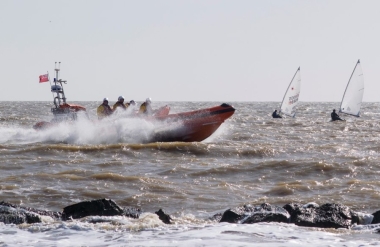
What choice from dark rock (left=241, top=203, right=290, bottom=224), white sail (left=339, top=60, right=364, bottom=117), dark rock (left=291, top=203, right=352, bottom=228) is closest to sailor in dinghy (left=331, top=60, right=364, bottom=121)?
white sail (left=339, top=60, right=364, bottom=117)

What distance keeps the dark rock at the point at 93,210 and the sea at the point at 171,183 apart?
246mm

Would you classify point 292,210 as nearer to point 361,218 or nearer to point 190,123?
point 361,218

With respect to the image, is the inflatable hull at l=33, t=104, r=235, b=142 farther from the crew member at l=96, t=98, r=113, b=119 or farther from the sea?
the crew member at l=96, t=98, r=113, b=119

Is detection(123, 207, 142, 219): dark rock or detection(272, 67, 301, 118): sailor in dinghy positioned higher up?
detection(272, 67, 301, 118): sailor in dinghy

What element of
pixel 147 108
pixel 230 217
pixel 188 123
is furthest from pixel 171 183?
pixel 147 108

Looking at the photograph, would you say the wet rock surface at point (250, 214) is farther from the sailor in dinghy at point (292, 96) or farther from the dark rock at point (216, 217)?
the sailor in dinghy at point (292, 96)

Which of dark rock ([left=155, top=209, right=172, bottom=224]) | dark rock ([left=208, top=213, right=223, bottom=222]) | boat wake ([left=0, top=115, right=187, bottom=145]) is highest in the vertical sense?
boat wake ([left=0, top=115, right=187, bottom=145])

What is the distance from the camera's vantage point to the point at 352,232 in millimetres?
8555

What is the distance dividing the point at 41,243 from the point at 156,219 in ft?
5.99

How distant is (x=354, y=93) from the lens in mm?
42562

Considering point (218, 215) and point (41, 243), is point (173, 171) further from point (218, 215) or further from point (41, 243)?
point (41, 243)

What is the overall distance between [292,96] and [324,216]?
115ft

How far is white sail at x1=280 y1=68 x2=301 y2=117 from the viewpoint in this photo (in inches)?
1678

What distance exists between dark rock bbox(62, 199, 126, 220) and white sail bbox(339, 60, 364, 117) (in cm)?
3342
